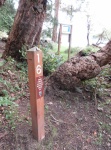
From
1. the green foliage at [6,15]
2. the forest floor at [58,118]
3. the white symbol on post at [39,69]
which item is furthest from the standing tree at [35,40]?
the green foliage at [6,15]

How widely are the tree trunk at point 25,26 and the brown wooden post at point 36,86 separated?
256 centimetres

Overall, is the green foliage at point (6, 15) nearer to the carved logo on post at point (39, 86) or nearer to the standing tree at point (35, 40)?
the standing tree at point (35, 40)

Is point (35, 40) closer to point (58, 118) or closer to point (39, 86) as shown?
point (58, 118)

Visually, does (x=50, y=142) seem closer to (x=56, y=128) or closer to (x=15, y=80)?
(x=56, y=128)

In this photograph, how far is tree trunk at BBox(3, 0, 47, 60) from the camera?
4.02 metres

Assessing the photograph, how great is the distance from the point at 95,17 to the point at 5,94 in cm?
1357

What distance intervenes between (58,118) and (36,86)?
3.35 feet

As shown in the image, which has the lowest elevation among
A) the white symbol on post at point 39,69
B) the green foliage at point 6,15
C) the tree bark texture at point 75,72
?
the tree bark texture at point 75,72

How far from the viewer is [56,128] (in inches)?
91.6

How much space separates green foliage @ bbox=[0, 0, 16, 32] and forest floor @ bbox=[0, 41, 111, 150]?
11.2ft

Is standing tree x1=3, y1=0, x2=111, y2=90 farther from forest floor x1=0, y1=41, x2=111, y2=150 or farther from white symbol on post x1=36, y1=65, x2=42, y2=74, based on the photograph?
white symbol on post x1=36, y1=65, x2=42, y2=74

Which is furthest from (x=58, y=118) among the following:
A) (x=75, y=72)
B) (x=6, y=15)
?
(x=6, y=15)

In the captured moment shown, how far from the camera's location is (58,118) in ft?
8.37

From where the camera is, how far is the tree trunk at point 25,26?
402 cm
